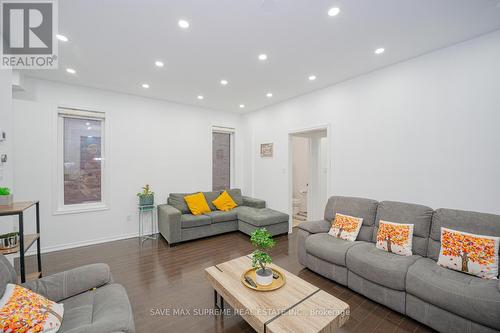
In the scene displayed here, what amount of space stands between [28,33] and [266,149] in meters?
4.19

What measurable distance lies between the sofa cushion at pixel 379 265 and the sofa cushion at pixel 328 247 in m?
0.09

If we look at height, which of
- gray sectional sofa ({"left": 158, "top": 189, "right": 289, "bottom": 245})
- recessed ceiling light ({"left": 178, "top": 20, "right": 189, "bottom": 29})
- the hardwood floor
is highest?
recessed ceiling light ({"left": 178, "top": 20, "right": 189, "bottom": 29})

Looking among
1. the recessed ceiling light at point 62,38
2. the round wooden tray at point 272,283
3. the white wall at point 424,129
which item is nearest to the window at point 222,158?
the white wall at point 424,129

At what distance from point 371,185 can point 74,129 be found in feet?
17.5

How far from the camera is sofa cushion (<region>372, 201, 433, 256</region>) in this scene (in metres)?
2.36

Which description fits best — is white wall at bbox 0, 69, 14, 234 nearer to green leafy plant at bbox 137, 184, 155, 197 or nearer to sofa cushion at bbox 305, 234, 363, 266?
green leafy plant at bbox 137, 184, 155, 197

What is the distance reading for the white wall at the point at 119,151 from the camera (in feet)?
11.1

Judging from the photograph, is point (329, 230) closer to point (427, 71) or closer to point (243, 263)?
point (243, 263)

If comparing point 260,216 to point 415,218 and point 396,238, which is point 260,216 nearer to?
point 396,238

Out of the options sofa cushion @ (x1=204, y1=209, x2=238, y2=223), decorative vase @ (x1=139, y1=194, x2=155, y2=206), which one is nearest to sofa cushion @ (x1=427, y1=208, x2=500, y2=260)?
sofa cushion @ (x1=204, y1=209, x2=238, y2=223)

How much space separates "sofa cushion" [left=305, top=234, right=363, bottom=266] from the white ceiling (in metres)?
2.47

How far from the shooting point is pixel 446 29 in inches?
86.0

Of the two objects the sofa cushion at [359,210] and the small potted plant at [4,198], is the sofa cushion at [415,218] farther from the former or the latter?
the small potted plant at [4,198]

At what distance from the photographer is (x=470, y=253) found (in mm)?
1957
